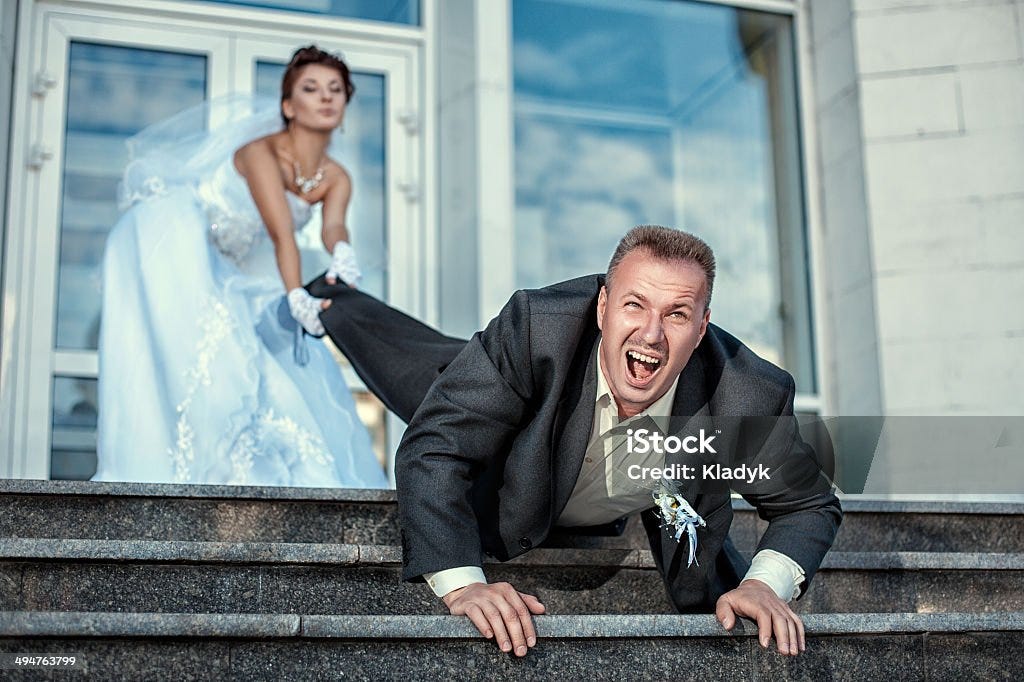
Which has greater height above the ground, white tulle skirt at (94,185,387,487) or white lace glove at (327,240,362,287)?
white lace glove at (327,240,362,287)

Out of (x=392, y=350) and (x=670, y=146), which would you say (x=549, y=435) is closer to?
(x=392, y=350)

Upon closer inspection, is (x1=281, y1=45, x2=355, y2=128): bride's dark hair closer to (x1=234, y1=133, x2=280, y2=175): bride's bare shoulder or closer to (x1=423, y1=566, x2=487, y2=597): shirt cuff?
(x1=234, y1=133, x2=280, y2=175): bride's bare shoulder

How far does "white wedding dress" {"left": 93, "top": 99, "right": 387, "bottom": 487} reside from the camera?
479cm

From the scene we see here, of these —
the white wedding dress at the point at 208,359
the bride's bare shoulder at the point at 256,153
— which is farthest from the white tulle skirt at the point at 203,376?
the bride's bare shoulder at the point at 256,153

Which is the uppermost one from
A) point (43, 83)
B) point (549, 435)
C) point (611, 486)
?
point (43, 83)

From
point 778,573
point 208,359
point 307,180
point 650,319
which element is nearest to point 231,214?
point 307,180

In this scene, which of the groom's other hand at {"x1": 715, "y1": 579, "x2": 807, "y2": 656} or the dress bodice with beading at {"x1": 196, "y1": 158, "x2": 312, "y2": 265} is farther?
the dress bodice with beading at {"x1": 196, "y1": 158, "x2": 312, "y2": 265}

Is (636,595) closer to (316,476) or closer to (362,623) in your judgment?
(362,623)

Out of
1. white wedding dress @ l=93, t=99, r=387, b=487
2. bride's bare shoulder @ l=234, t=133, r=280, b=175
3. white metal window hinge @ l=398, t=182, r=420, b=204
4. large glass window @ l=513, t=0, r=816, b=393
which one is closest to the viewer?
white wedding dress @ l=93, t=99, r=387, b=487

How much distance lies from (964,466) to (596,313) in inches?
136

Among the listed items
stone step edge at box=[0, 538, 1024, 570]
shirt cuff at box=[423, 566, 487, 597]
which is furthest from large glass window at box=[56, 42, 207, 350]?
shirt cuff at box=[423, 566, 487, 597]

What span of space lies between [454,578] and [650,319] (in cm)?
70

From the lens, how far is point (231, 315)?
5.02m

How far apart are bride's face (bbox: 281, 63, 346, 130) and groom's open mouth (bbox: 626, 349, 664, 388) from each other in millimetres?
2992
